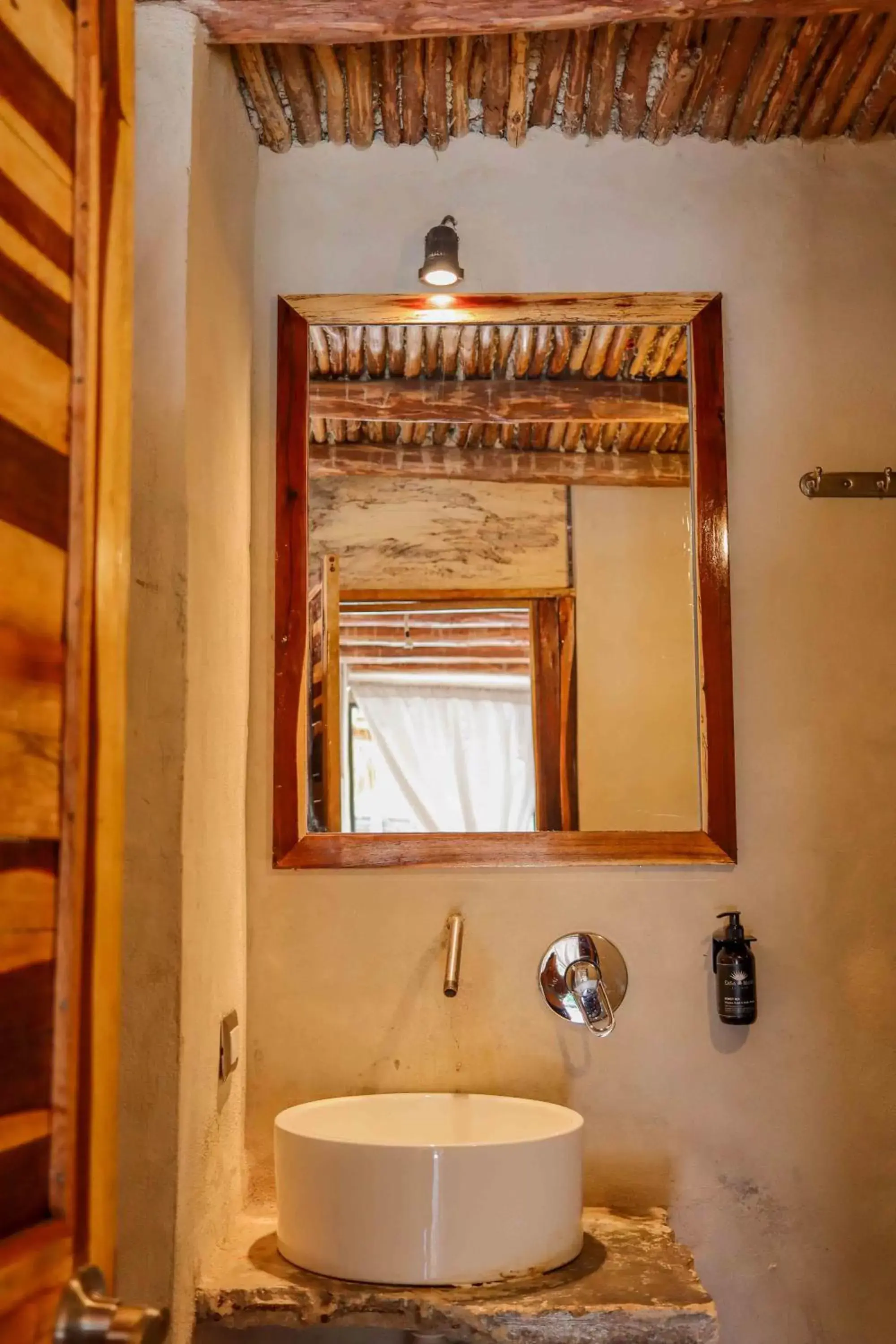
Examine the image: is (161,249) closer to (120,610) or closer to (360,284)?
(360,284)

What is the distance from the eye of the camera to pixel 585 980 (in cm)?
183

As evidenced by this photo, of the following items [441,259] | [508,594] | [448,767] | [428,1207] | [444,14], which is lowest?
[428,1207]

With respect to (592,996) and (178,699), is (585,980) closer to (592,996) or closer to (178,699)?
(592,996)

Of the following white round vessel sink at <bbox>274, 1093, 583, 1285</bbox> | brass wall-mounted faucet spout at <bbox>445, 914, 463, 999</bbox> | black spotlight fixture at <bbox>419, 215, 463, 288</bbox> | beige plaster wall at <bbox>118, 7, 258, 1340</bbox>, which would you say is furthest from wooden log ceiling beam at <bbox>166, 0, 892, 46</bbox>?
white round vessel sink at <bbox>274, 1093, 583, 1285</bbox>

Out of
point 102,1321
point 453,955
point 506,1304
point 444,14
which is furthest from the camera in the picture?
point 453,955

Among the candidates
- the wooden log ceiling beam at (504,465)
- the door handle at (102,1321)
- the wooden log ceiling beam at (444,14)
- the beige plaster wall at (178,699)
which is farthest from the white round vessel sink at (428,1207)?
the wooden log ceiling beam at (444,14)

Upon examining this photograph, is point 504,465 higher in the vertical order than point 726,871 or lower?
higher

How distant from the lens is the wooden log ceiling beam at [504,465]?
6.36 feet

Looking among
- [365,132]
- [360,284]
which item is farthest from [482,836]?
[365,132]

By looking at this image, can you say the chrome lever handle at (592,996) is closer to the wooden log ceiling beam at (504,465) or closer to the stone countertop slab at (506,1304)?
the stone countertop slab at (506,1304)

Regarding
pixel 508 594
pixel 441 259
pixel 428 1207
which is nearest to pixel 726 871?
pixel 508 594

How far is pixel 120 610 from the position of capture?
3.19ft

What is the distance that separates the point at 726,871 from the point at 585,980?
27 centimetres

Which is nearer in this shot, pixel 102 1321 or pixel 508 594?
pixel 102 1321
